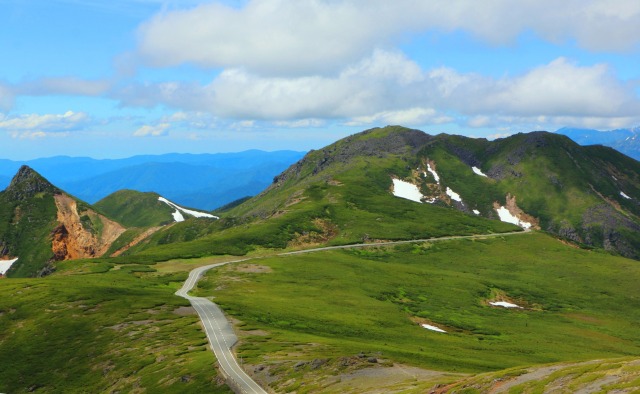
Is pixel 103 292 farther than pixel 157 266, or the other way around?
pixel 157 266

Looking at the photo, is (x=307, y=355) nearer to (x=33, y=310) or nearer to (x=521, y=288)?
(x=33, y=310)

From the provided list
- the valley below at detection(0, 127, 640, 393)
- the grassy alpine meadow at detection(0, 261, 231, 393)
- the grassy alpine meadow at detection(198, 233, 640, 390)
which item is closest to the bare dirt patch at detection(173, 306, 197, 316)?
the grassy alpine meadow at detection(0, 261, 231, 393)

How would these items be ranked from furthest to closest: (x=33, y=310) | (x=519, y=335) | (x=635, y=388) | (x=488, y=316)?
(x=488, y=316) → (x=519, y=335) → (x=33, y=310) → (x=635, y=388)

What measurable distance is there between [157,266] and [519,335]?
10000 centimetres

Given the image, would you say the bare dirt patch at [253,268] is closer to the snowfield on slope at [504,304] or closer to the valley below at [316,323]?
the valley below at [316,323]

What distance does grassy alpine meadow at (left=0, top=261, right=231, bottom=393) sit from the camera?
217ft

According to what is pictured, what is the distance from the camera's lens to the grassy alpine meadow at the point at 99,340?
66250 mm

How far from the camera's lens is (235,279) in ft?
434

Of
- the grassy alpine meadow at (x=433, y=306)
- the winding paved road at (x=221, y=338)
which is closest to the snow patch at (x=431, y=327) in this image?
the grassy alpine meadow at (x=433, y=306)

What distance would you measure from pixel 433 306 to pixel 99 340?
75.2 metres

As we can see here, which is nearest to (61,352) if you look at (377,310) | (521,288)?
(377,310)

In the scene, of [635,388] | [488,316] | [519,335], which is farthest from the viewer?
[488,316]

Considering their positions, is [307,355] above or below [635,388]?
below

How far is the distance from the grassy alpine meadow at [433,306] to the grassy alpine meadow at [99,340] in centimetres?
828
